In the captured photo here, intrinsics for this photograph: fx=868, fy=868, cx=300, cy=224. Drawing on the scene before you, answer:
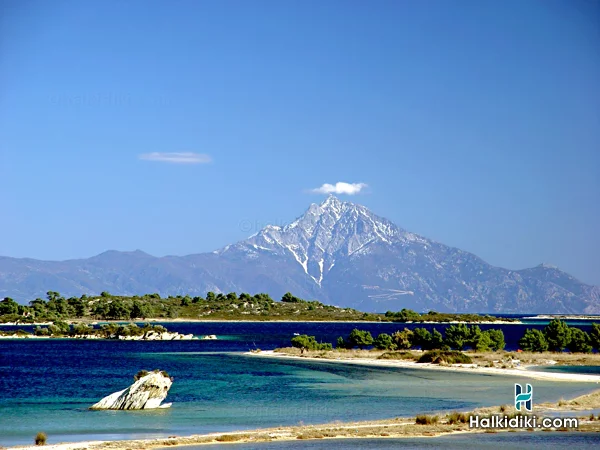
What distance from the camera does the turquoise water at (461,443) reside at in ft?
123

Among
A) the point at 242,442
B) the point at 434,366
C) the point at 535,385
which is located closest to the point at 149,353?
the point at 434,366

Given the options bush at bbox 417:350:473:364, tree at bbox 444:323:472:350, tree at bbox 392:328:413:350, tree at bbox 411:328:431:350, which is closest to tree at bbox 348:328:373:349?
tree at bbox 392:328:413:350

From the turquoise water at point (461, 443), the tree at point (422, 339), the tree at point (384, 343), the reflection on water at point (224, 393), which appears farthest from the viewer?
the tree at point (422, 339)

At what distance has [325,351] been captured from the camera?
103m

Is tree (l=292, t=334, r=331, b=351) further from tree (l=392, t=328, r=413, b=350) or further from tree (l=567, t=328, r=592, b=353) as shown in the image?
tree (l=567, t=328, r=592, b=353)

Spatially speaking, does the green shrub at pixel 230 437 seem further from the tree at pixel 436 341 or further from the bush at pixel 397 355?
the tree at pixel 436 341

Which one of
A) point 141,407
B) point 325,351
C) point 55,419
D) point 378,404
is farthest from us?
point 325,351

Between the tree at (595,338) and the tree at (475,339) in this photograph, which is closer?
the tree at (595,338)

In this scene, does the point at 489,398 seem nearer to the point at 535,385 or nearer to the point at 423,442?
the point at 535,385

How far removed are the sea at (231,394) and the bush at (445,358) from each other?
7353 mm

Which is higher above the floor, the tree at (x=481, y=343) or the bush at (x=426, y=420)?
the tree at (x=481, y=343)

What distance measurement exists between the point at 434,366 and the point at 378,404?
29707mm

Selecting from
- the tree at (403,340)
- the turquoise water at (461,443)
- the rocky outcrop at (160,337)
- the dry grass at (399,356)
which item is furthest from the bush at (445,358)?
the rocky outcrop at (160,337)

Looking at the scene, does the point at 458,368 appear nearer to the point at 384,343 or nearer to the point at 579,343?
the point at 384,343
